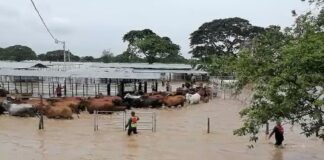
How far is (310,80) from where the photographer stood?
1305 cm

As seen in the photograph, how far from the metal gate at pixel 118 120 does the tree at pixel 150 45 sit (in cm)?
5211

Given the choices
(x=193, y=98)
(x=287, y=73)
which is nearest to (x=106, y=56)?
(x=193, y=98)

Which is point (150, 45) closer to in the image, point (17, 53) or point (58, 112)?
point (17, 53)

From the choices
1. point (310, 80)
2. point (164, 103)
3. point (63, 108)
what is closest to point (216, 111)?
point (164, 103)

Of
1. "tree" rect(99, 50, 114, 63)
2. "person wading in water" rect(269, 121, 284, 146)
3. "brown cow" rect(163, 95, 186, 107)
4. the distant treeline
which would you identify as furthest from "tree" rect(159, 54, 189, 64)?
"person wading in water" rect(269, 121, 284, 146)

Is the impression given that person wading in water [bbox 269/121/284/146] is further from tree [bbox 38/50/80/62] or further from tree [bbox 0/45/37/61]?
tree [bbox 38/50/80/62]

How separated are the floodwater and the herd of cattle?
79 cm

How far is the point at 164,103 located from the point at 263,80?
2212cm

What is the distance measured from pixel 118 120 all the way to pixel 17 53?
96.5 metres

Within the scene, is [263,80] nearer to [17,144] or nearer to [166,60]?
[17,144]

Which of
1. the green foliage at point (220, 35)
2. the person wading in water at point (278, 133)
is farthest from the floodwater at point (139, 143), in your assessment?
the green foliage at point (220, 35)

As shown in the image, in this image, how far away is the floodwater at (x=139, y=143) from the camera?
18469 mm

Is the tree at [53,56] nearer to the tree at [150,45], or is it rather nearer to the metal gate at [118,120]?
the tree at [150,45]

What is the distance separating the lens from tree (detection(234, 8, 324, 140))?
42.6ft
